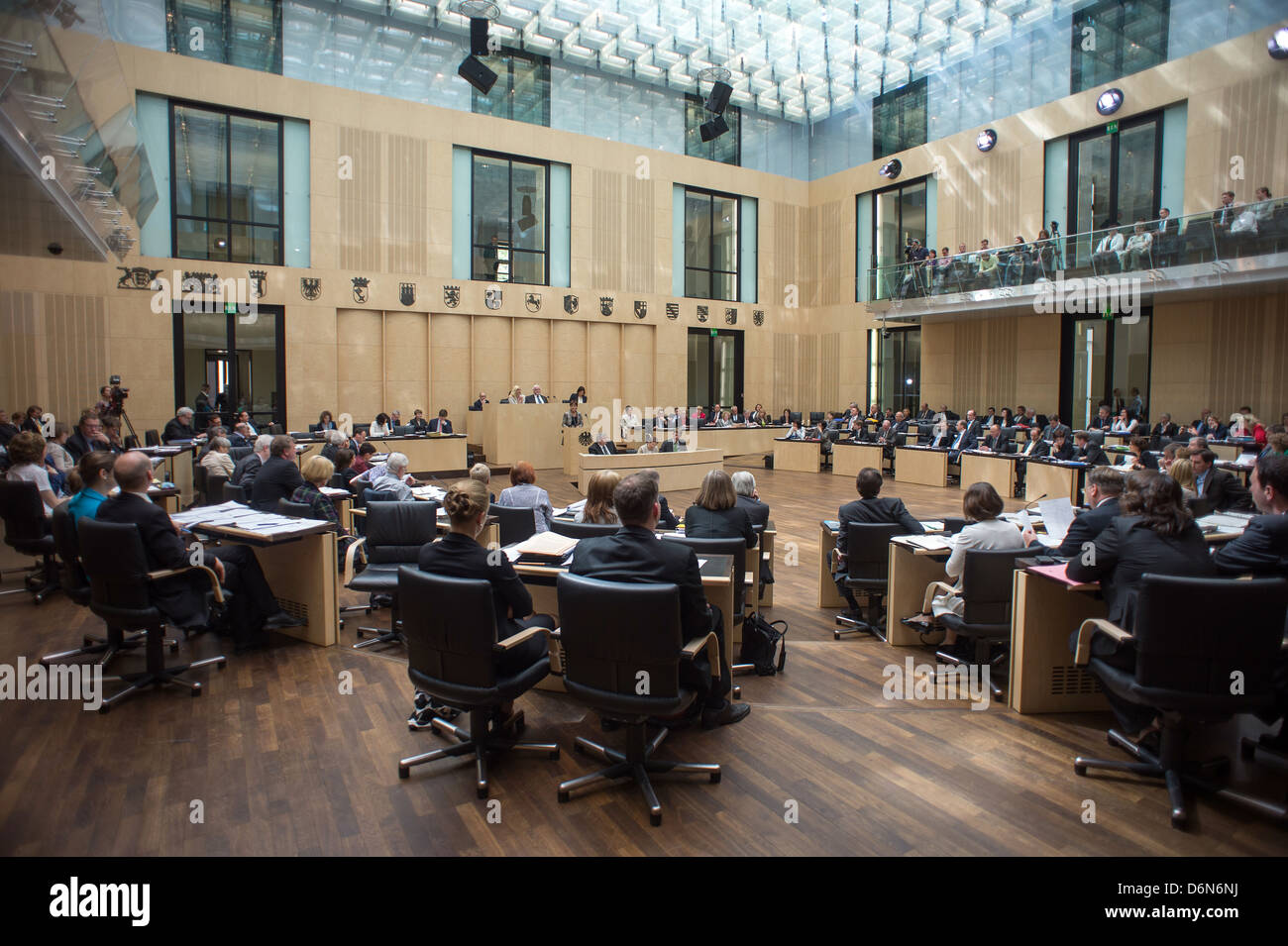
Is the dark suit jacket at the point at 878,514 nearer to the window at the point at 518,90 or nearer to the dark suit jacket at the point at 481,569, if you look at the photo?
the dark suit jacket at the point at 481,569

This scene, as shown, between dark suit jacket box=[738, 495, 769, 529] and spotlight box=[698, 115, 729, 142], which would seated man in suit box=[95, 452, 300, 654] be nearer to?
dark suit jacket box=[738, 495, 769, 529]

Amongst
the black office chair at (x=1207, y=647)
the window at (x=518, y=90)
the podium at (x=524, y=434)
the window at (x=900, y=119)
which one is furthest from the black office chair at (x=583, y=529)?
the window at (x=900, y=119)

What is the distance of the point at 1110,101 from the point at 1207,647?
52.7 ft

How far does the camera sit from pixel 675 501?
12.1 meters

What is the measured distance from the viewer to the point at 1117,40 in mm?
15180

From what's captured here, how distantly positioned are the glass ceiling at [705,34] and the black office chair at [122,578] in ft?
46.8

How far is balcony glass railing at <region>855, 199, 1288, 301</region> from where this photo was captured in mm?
11539

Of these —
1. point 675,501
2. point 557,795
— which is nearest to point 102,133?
point 675,501

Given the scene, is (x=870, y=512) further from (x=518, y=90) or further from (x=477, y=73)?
(x=518, y=90)

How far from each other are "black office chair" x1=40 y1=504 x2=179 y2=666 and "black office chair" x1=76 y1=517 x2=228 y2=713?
25 cm

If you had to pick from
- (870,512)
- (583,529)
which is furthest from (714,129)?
(583,529)

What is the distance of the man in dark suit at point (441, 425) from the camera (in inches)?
588

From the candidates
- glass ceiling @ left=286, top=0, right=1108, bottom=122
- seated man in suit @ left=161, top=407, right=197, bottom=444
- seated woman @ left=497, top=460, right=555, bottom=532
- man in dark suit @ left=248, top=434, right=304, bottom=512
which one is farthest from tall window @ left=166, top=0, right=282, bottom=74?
seated woman @ left=497, top=460, right=555, bottom=532
